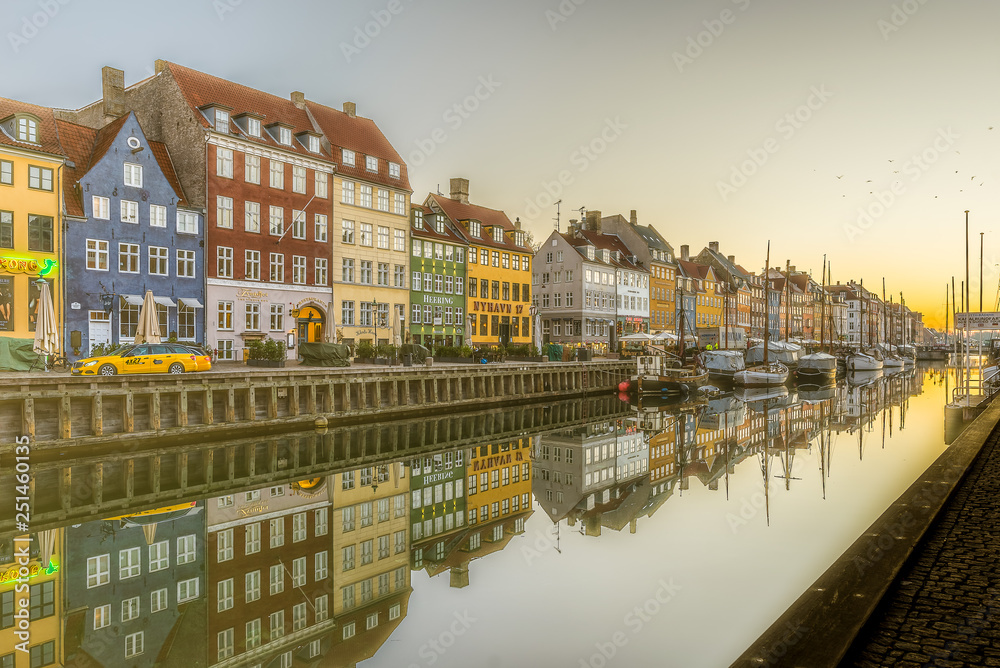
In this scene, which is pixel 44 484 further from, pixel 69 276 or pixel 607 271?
pixel 607 271

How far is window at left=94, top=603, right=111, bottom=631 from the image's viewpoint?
379 inches

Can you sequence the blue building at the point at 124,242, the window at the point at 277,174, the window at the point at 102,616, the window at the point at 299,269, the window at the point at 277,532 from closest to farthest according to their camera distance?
the window at the point at 102,616
the window at the point at 277,532
the blue building at the point at 124,242
the window at the point at 277,174
the window at the point at 299,269

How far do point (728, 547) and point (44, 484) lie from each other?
1646cm

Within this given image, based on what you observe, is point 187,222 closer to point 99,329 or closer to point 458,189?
point 99,329

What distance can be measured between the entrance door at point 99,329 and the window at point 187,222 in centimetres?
580

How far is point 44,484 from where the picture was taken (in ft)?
56.7

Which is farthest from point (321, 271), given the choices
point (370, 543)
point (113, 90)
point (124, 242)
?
point (370, 543)

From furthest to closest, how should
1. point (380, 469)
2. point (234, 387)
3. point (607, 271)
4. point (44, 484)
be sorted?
1. point (607, 271)
2. point (234, 387)
3. point (380, 469)
4. point (44, 484)

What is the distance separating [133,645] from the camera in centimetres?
898

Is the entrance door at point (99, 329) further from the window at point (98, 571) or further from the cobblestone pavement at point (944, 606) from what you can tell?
the cobblestone pavement at point (944, 606)

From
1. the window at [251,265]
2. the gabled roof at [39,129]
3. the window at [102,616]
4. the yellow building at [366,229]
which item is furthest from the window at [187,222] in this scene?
the window at [102,616]

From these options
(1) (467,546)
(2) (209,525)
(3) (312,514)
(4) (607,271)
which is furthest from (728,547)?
(4) (607,271)

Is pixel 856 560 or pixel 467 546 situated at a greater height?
pixel 856 560

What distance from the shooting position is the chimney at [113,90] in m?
37.2
